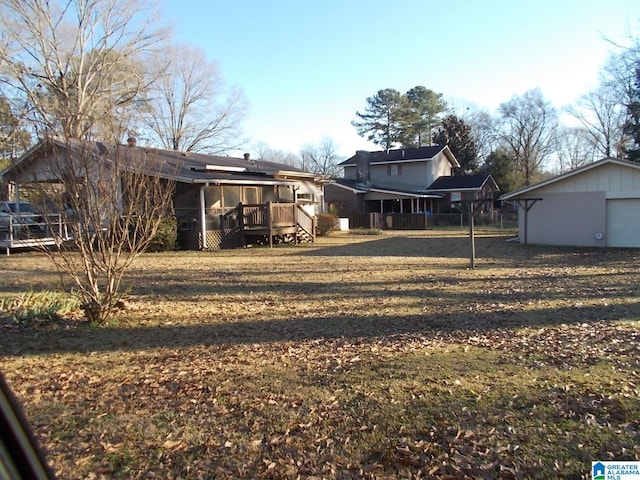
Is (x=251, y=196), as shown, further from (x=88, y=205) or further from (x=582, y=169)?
(x=88, y=205)

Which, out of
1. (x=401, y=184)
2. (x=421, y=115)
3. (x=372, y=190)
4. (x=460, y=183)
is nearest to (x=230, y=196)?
(x=372, y=190)

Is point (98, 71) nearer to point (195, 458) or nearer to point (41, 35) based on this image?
point (41, 35)

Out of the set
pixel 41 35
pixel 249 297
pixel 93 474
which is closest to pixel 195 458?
pixel 93 474

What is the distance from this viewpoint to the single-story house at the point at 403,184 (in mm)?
40281

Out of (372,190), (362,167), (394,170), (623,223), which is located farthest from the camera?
(394,170)

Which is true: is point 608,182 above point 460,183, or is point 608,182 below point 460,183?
below

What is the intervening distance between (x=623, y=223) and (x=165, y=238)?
18.4 metres

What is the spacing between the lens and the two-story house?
4025cm

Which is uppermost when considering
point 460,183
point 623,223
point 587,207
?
point 460,183

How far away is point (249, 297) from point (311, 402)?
17.3ft

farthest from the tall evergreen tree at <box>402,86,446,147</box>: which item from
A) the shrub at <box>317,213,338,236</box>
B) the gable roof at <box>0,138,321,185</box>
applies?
the shrub at <box>317,213,338,236</box>

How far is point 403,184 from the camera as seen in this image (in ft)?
148

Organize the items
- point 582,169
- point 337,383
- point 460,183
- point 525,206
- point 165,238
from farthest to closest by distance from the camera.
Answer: point 460,183 → point 525,206 → point 582,169 → point 165,238 → point 337,383

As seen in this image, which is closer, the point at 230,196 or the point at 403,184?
the point at 230,196
